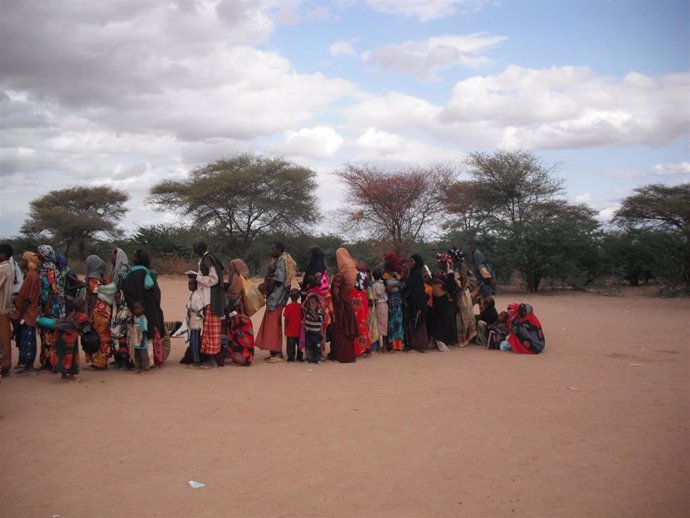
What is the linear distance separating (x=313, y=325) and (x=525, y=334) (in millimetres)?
Result: 3494

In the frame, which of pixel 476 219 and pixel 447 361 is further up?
pixel 476 219

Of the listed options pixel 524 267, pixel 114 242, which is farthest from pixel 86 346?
pixel 114 242

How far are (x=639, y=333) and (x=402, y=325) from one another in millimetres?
4941

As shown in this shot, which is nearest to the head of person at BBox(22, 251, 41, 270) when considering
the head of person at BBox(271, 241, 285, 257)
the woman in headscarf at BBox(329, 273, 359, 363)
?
the head of person at BBox(271, 241, 285, 257)

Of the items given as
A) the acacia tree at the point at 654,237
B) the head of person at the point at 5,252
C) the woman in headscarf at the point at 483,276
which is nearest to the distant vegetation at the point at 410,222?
the acacia tree at the point at 654,237

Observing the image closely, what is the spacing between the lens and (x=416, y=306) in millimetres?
9930

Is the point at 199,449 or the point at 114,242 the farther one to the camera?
the point at 114,242

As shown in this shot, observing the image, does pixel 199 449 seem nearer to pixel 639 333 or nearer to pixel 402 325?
pixel 402 325

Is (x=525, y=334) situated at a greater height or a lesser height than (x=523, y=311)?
lesser

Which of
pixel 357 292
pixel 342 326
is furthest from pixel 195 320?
pixel 357 292

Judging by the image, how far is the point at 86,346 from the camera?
26.1 ft

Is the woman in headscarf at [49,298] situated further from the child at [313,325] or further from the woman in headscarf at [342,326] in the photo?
the woman in headscarf at [342,326]

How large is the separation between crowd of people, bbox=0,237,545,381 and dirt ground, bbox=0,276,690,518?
39 centimetres

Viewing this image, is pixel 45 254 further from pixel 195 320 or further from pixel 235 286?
pixel 235 286
